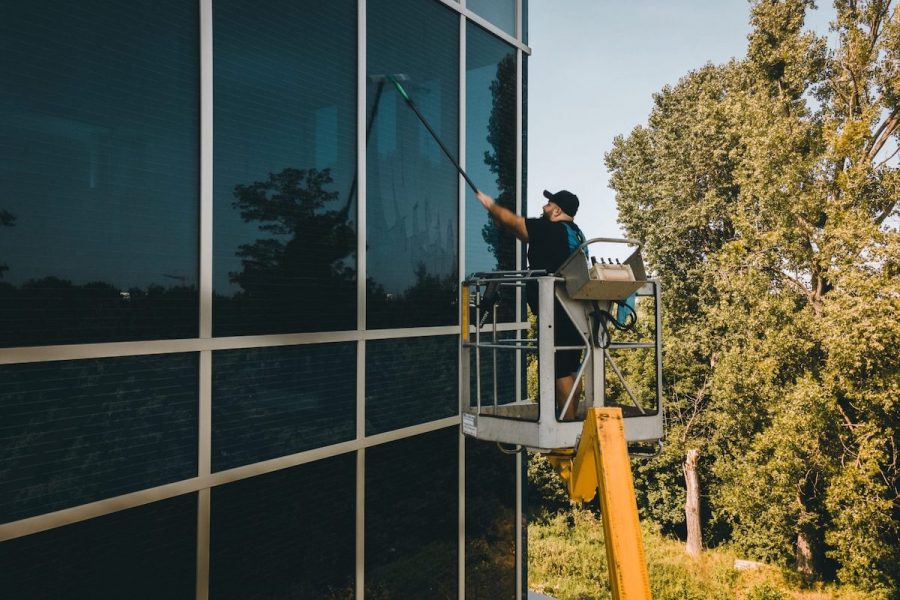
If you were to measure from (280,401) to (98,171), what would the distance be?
175 centimetres

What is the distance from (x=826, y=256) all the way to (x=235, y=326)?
14.6 meters

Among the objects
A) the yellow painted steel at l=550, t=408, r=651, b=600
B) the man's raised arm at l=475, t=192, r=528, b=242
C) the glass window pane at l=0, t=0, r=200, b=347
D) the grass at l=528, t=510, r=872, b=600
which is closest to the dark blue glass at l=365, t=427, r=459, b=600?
the yellow painted steel at l=550, t=408, r=651, b=600

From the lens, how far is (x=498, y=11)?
653 centimetres

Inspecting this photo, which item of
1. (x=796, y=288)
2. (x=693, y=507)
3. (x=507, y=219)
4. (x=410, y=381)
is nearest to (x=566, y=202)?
(x=507, y=219)

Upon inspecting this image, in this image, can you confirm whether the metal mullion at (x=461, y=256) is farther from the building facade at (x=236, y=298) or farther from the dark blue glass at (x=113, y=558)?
the dark blue glass at (x=113, y=558)

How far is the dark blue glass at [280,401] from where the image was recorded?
153 inches

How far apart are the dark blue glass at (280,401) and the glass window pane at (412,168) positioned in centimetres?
57

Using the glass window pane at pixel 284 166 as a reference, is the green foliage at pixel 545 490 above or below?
below

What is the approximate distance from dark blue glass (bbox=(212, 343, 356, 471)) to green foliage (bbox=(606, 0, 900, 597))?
11.9 meters

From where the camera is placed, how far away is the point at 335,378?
182 inches

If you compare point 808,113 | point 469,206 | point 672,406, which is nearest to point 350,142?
point 469,206

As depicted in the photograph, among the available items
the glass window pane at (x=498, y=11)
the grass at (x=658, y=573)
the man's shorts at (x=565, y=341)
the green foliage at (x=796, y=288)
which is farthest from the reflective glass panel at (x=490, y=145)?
the grass at (x=658, y=573)

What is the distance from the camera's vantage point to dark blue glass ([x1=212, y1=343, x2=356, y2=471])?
12.7ft

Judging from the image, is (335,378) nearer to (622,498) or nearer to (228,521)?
(228,521)
